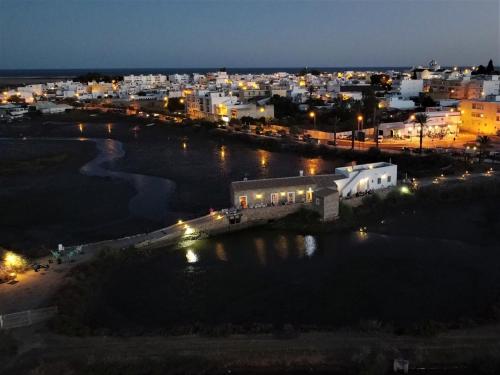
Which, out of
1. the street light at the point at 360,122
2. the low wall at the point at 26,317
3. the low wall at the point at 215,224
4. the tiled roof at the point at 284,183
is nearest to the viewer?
the low wall at the point at 26,317

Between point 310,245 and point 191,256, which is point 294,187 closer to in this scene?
point 310,245

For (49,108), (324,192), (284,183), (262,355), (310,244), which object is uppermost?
(49,108)

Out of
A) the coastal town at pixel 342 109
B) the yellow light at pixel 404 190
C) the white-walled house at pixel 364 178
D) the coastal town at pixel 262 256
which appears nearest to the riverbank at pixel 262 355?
the coastal town at pixel 262 256

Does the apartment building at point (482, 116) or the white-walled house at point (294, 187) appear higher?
the apartment building at point (482, 116)

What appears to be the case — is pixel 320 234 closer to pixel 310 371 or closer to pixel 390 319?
pixel 390 319

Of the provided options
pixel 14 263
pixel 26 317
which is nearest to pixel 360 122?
pixel 14 263

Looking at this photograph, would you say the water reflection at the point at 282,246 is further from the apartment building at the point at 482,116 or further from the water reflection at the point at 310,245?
the apartment building at the point at 482,116
